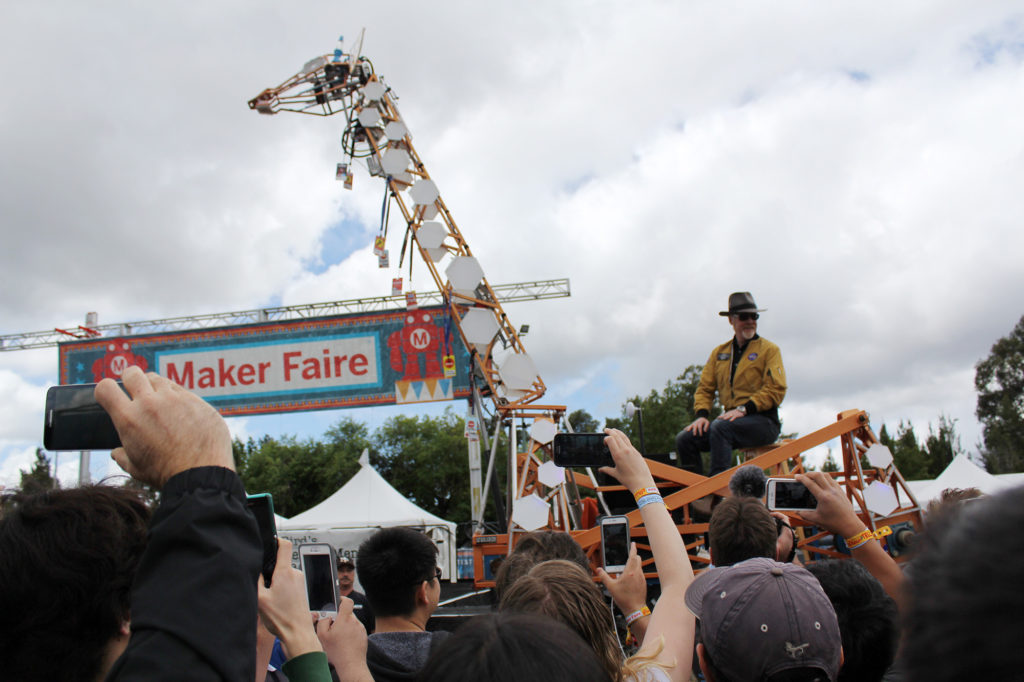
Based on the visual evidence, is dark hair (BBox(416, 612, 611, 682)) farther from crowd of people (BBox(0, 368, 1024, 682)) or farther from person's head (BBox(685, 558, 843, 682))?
person's head (BBox(685, 558, 843, 682))

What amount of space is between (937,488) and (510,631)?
15953mm

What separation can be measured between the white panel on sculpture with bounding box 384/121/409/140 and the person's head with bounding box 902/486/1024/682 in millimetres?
9712

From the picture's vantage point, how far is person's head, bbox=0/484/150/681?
1027 millimetres

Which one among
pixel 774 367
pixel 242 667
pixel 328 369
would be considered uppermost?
pixel 328 369

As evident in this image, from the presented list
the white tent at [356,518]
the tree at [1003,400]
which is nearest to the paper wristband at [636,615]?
the white tent at [356,518]

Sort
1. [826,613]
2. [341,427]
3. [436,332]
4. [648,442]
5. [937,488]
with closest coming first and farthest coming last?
1. [826,613]
2. [937,488]
3. [436,332]
4. [648,442]
5. [341,427]

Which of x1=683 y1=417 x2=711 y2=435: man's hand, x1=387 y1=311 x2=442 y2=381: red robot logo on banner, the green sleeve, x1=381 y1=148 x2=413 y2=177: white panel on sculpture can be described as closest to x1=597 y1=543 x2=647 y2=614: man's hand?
the green sleeve

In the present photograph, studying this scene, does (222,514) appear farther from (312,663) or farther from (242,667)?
(312,663)

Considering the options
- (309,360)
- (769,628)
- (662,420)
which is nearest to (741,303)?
(769,628)

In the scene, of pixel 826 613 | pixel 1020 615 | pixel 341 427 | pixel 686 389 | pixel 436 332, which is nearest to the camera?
pixel 1020 615

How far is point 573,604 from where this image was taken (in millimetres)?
1483

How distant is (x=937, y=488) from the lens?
45.2ft

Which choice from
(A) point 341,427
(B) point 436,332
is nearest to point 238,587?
(B) point 436,332

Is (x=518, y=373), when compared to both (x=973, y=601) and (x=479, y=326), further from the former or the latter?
(x=973, y=601)
